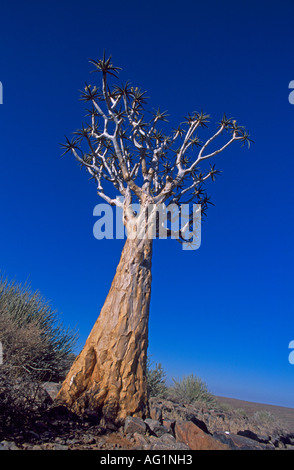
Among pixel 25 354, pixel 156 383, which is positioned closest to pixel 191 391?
pixel 156 383

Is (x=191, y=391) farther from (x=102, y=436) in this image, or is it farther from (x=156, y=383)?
(x=102, y=436)

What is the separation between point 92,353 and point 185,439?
2193mm

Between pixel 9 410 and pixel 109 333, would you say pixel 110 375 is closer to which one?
pixel 109 333

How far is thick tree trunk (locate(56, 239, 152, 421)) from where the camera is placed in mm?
5504

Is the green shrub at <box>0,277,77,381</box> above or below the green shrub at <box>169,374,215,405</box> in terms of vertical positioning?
above

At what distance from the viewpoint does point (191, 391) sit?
13211mm

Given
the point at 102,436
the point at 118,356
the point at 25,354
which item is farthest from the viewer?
the point at 25,354

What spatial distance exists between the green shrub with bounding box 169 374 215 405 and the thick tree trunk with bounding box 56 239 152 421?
778 centimetres

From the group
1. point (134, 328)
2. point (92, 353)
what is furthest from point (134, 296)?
point (92, 353)

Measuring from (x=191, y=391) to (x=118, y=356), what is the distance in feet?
29.2

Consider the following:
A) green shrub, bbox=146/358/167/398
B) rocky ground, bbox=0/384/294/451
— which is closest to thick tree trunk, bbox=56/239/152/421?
rocky ground, bbox=0/384/294/451

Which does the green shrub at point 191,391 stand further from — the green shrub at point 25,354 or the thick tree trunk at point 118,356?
the thick tree trunk at point 118,356

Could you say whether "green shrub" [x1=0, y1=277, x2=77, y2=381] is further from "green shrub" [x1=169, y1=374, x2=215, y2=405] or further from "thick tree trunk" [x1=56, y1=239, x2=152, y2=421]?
"green shrub" [x1=169, y1=374, x2=215, y2=405]
